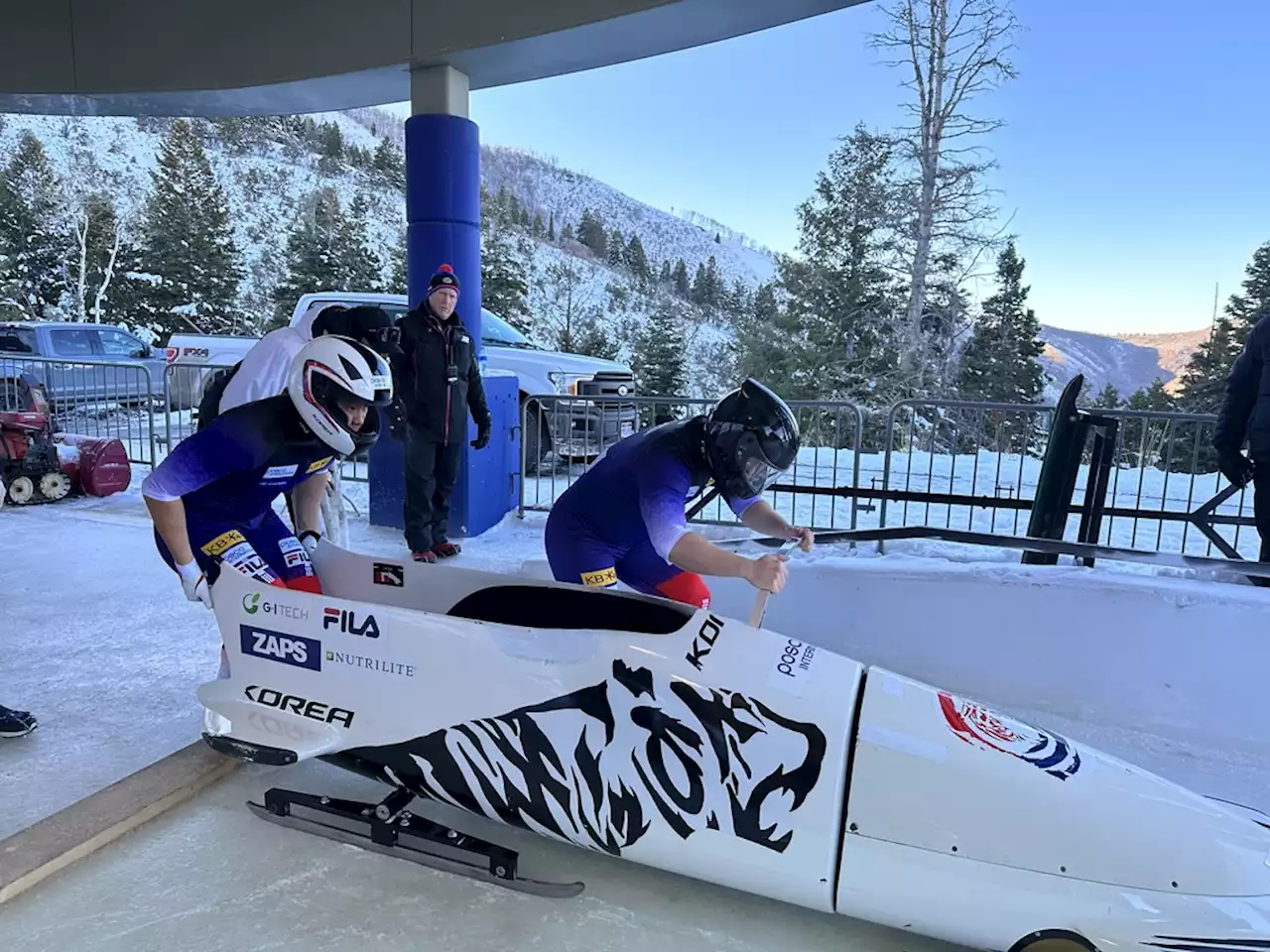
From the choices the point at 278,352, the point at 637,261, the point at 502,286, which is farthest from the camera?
the point at 637,261

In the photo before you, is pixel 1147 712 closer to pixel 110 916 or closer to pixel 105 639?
pixel 110 916

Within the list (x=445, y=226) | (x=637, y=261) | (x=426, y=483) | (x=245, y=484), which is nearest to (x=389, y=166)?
(x=637, y=261)

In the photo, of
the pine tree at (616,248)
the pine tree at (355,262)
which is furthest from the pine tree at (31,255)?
the pine tree at (616,248)

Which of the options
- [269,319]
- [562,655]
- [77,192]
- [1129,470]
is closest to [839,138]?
[1129,470]

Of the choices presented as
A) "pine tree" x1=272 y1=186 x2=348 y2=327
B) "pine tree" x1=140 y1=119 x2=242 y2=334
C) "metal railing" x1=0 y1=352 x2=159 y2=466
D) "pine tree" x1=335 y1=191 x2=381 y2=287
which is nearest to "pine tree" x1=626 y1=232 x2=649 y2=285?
"pine tree" x1=335 y1=191 x2=381 y2=287

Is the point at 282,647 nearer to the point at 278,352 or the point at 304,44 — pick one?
the point at 278,352

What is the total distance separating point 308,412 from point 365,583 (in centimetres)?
56

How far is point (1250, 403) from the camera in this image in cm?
403

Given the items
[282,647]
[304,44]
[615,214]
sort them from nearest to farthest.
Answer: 1. [282,647]
2. [304,44]
3. [615,214]

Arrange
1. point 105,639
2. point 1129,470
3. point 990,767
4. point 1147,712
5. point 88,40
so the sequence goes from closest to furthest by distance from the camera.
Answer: point 990,767, point 1147,712, point 105,639, point 88,40, point 1129,470

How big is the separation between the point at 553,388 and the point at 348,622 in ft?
21.5

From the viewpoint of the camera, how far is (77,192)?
31047 millimetres

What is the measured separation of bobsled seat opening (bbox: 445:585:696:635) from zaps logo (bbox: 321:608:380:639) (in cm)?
25

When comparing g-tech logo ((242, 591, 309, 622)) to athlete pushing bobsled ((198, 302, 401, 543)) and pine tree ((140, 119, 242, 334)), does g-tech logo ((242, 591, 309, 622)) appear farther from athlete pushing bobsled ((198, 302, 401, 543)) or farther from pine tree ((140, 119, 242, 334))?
pine tree ((140, 119, 242, 334))
